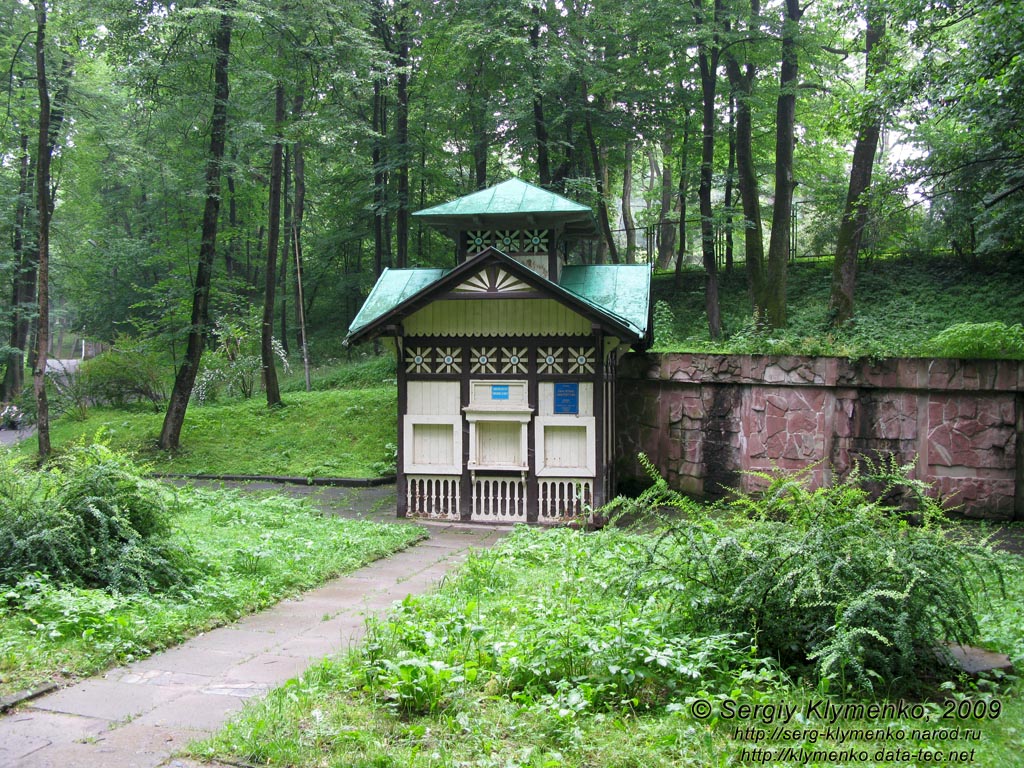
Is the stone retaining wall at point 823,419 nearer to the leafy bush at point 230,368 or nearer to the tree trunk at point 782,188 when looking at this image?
the tree trunk at point 782,188

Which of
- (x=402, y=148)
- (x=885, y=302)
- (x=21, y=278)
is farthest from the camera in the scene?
(x=21, y=278)

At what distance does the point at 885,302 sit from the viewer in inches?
784

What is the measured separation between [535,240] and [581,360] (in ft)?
7.03

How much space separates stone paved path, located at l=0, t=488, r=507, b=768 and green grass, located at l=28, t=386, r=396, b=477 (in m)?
8.88

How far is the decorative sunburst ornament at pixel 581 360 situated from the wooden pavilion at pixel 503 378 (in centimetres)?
2

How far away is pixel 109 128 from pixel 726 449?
1563 centimetres

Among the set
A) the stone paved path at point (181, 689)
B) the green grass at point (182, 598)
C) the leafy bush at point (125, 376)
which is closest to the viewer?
the stone paved path at point (181, 689)

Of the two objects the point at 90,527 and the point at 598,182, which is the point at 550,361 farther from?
the point at 598,182

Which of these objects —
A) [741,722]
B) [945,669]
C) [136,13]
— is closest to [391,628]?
[741,722]

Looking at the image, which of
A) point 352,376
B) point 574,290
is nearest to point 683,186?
point 352,376

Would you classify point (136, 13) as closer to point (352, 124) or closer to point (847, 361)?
point (352, 124)

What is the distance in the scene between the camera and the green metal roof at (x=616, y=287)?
39.4 feet

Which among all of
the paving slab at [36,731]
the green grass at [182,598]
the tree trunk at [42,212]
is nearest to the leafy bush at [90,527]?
the green grass at [182,598]

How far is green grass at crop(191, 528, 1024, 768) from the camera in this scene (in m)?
3.60
